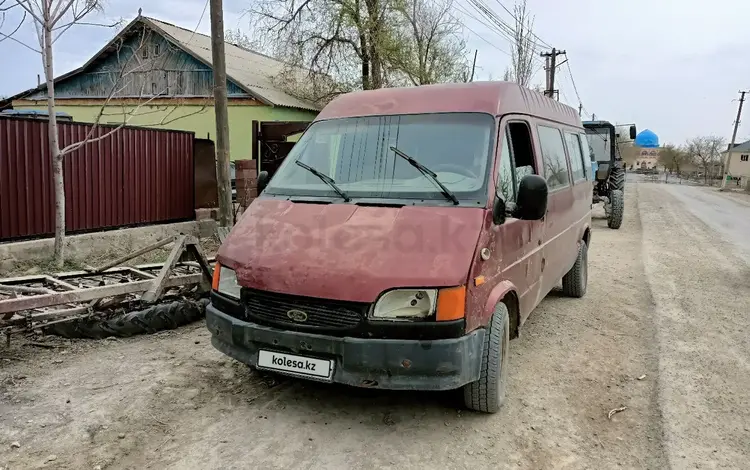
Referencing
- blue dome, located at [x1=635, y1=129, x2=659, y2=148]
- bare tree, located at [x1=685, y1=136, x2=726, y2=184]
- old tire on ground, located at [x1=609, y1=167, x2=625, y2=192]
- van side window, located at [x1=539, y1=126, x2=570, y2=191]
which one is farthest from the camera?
bare tree, located at [x1=685, y1=136, x2=726, y2=184]

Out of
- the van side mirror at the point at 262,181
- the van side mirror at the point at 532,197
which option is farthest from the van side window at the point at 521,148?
the van side mirror at the point at 262,181

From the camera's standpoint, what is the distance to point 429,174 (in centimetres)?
389

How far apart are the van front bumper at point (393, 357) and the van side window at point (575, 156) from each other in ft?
11.0

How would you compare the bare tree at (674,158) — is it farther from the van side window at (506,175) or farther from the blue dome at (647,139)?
the van side window at (506,175)

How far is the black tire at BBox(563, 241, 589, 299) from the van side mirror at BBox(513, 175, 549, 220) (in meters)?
3.39

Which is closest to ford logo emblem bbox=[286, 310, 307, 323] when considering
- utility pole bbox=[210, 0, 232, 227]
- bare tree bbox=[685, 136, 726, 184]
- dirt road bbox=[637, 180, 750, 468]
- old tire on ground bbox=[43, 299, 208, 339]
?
dirt road bbox=[637, 180, 750, 468]

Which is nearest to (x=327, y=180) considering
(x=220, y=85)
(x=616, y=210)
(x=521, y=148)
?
(x=521, y=148)

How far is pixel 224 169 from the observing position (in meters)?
9.41

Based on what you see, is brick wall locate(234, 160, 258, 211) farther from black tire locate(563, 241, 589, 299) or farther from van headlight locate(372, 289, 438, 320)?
van headlight locate(372, 289, 438, 320)

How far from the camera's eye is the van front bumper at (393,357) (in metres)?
3.21

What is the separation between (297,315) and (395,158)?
140 centimetres

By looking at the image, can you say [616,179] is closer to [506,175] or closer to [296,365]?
[506,175]

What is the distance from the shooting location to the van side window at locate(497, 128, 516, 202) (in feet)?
12.8

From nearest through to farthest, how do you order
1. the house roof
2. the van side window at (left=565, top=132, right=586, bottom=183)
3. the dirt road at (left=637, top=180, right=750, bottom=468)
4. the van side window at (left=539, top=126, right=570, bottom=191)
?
the dirt road at (left=637, top=180, right=750, bottom=468) < the van side window at (left=539, top=126, right=570, bottom=191) < the van side window at (left=565, top=132, right=586, bottom=183) < the house roof
